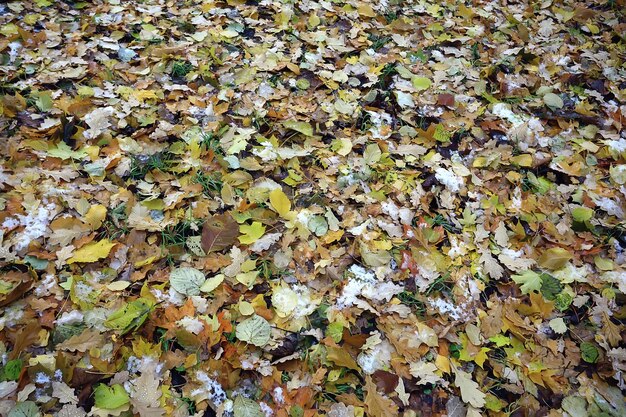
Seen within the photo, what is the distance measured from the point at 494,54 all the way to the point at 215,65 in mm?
2216

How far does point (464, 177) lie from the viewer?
2.63 metres

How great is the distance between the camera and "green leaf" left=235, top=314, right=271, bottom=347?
1.89 m

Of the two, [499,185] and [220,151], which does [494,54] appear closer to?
[499,185]

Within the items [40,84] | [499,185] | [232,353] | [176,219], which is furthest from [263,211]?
[40,84]

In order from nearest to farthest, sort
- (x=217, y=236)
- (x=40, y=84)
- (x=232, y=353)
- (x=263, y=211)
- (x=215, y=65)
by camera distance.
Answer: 1. (x=232, y=353)
2. (x=217, y=236)
3. (x=263, y=211)
4. (x=40, y=84)
5. (x=215, y=65)

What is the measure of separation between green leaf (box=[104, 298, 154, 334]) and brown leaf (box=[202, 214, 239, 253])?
0.39 meters

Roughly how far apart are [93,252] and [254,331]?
878 mm

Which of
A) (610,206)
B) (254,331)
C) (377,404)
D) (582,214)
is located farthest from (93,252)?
(610,206)

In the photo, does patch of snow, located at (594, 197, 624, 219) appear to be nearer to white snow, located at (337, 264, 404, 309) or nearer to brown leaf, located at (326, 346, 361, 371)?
white snow, located at (337, 264, 404, 309)

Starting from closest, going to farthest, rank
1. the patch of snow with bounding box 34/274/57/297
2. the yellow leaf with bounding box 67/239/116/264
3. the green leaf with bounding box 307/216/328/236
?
the patch of snow with bounding box 34/274/57/297 < the yellow leaf with bounding box 67/239/116/264 < the green leaf with bounding box 307/216/328/236

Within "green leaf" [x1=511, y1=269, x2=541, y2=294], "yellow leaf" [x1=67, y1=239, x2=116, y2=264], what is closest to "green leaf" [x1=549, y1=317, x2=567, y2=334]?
"green leaf" [x1=511, y1=269, x2=541, y2=294]

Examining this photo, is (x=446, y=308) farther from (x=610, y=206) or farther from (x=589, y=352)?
(x=610, y=206)

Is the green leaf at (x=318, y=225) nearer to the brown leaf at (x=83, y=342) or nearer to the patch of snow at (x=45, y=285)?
the brown leaf at (x=83, y=342)

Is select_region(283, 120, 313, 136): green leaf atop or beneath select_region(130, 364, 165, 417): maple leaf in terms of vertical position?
atop
